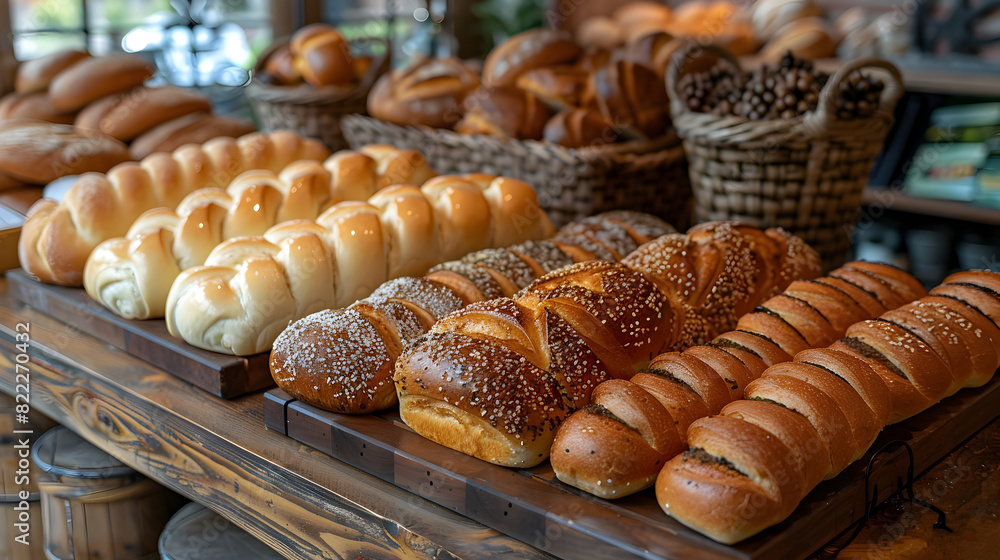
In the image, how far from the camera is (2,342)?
6.01 ft

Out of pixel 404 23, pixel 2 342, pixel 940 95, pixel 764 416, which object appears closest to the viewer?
pixel 764 416

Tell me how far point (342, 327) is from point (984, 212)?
2928 mm

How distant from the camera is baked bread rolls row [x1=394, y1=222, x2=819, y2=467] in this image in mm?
1126

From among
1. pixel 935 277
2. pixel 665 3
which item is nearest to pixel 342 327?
pixel 935 277

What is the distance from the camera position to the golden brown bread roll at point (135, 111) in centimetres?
267

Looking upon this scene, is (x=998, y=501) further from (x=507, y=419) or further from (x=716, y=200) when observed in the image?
(x=716, y=200)

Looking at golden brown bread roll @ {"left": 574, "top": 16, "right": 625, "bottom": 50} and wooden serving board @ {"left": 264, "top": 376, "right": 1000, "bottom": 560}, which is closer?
wooden serving board @ {"left": 264, "top": 376, "right": 1000, "bottom": 560}

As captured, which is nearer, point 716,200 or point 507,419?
point 507,419

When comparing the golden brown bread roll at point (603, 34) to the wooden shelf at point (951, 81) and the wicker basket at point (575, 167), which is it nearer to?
the wooden shelf at point (951, 81)

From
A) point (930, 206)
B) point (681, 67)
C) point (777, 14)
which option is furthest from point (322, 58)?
point (930, 206)

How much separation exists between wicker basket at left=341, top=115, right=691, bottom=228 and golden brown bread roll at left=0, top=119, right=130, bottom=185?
92cm

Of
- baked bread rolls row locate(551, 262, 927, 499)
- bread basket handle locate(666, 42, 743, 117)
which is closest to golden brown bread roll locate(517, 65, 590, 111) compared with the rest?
bread basket handle locate(666, 42, 743, 117)

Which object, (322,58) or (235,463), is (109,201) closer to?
(235,463)

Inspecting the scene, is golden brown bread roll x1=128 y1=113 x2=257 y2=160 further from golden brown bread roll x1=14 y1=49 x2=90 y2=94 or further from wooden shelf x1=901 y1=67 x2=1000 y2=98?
wooden shelf x1=901 y1=67 x2=1000 y2=98
